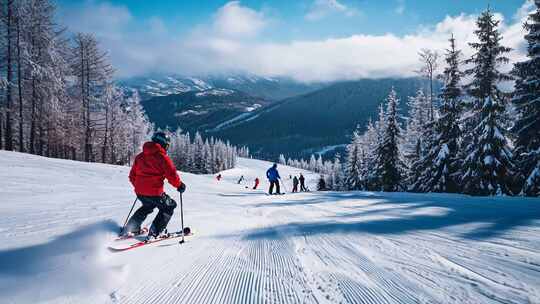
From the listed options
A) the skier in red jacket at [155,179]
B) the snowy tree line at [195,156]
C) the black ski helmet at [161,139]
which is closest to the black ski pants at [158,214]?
the skier in red jacket at [155,179]

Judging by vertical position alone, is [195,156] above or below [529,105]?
below

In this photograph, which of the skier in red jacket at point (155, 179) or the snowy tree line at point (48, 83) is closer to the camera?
the skier in red jacket at point (155, 179)

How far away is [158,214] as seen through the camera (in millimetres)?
5383

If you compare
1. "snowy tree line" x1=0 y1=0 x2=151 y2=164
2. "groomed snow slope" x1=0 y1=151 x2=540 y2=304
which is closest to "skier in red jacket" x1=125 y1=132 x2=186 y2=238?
"groomed snow slope" x1=0 y1=151 x2=540 y2=304

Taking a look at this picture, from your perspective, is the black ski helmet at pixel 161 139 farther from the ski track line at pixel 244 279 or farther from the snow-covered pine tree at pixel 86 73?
the snow-covered pine tree at pixel 86 73

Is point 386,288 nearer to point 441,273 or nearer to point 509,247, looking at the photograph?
point 441,273

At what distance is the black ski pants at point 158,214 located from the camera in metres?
5.35

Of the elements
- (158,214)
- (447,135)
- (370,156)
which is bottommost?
(158,214)

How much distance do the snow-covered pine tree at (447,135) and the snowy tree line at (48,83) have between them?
33858 mm

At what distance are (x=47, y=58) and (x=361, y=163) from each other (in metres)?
41.0

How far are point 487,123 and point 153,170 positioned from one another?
2140cm

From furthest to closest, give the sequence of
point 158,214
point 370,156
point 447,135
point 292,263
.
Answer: point 370,156 → point 447,135 → point 158,214 → point 292,263

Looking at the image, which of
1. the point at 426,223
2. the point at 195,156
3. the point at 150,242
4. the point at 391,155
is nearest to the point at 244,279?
the point at 150,242

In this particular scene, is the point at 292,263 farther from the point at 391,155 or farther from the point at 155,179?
the point at 391,155
